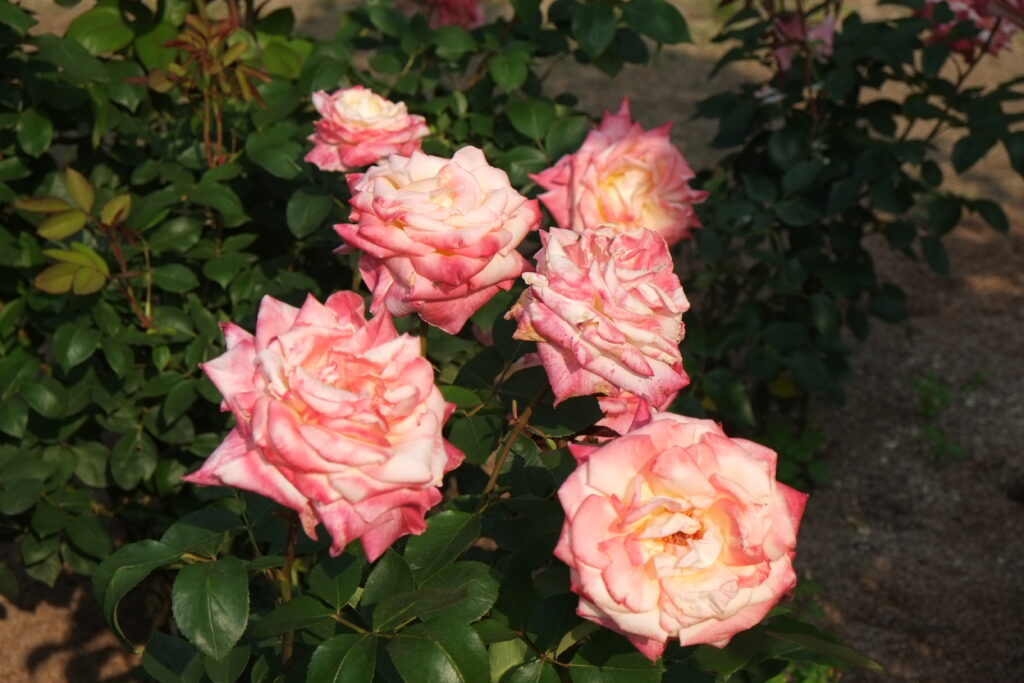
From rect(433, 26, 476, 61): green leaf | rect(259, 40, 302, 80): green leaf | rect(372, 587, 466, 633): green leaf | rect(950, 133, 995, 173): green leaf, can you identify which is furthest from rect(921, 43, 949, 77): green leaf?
rect(372, 587, 466, 633): green leaf

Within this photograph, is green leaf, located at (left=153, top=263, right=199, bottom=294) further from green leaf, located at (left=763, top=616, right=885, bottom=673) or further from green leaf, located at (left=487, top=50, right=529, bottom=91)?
green leaf, located at (left=763, top=616, right=885, bottom=673)

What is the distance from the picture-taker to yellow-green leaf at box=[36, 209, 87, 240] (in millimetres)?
1559

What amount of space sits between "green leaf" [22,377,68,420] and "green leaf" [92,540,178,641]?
30.5 inches

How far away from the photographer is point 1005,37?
2.46m

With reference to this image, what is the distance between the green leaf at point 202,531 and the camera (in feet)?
3.36

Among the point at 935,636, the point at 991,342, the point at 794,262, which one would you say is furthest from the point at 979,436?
the point at 794,262

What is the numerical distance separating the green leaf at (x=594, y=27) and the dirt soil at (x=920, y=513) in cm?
126

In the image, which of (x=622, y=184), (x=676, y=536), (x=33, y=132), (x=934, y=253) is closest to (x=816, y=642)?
(x=676, y=536)

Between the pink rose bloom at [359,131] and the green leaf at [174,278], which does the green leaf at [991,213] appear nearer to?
the pink rose bloom at [359,131]

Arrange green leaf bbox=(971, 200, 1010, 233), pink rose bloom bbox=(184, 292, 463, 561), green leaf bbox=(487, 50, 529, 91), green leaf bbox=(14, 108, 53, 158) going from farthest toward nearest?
1. green leaf bbox=(971, 200, 1010, 233)
2. green leaf bbox=(487, 50, 529, 91)
3. green leaf bbox=(14, 108, 53, 158)
4. pink rose bloom bbox=(184, 292, 463, 561)

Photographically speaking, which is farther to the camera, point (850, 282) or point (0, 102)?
→ point (850, 282)

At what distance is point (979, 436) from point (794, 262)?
1055mm

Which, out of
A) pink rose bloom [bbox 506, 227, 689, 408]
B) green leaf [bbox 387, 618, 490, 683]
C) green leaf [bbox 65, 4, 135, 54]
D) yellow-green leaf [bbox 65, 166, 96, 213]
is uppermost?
pink rose bloom [bbox 506, 227, 689, 408]

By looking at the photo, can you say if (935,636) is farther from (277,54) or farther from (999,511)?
(277,54)
